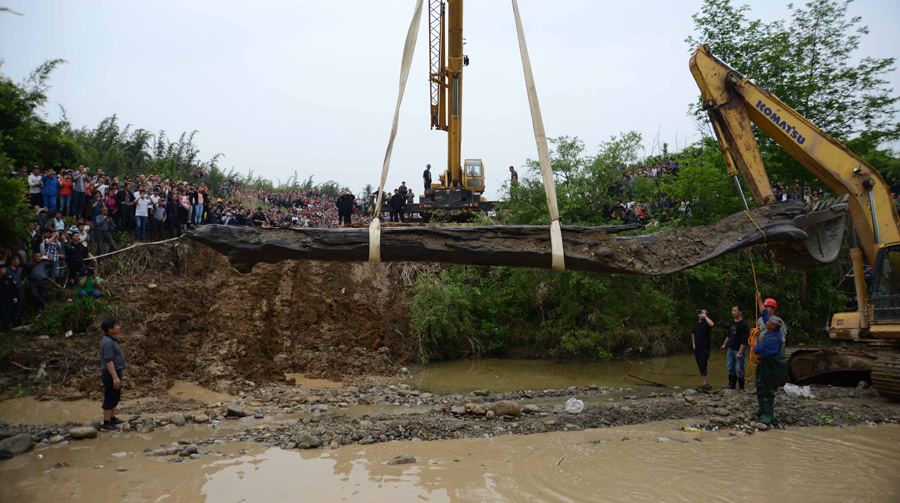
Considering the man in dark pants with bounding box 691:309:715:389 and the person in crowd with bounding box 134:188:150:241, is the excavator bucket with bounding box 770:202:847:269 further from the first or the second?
the person in crowd with bounding box 134:188:150:241

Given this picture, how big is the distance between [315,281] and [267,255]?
1116cm

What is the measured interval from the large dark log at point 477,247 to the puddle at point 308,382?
6901 millimetres

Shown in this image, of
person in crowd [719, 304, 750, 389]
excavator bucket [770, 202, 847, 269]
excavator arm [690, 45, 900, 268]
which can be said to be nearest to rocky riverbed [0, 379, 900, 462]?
person in crowd [719, 304, 750, 389]

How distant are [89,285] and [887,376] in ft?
50.2

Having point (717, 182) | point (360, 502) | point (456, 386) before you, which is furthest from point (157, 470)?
point (717, 182)

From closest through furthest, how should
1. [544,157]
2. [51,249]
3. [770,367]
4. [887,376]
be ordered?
[544,157] → [770,367] → [887,376] → [51,249]

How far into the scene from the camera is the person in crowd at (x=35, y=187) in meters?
12.5

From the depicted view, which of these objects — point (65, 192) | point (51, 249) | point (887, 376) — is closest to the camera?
point (887, 376)

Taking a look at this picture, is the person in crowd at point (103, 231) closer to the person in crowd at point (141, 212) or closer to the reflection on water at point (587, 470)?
the person in crowd at point (141, 212)

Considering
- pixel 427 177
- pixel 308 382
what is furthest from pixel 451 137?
pixel 308 382

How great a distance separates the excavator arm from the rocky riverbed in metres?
2.94

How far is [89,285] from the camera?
1193cm

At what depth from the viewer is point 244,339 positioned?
496 inches

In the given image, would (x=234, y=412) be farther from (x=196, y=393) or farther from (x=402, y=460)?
(x=402, y=460)
